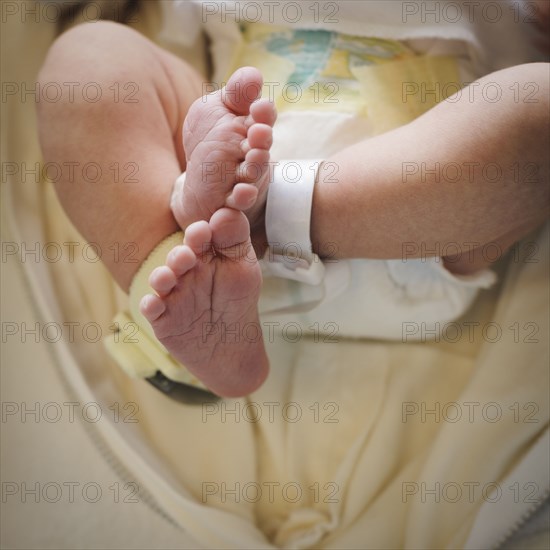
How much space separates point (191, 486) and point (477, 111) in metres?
0.54

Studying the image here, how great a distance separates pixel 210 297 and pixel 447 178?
26 centimetres

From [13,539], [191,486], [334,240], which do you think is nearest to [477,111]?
[334,240]

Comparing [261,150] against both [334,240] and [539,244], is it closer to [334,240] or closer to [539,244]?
[334,240]

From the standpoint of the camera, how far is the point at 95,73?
691mm

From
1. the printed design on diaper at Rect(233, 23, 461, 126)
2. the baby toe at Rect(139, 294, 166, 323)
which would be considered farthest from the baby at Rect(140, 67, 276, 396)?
the printed design on diaper at Rect(233, 23, 461, 126)

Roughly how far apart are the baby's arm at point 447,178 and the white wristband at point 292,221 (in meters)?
0.01

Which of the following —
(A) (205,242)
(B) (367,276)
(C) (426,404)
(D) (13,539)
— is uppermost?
(A) (205,242)

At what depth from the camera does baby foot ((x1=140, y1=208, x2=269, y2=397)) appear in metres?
0.52

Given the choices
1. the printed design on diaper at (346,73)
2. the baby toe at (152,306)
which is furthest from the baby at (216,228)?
the printed design on diaper at (346,73)

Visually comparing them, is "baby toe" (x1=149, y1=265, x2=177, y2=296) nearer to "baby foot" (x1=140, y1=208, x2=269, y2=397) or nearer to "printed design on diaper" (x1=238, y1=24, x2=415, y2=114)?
"baby foot" (x1=140, y1=208, x2=269, y2=397)

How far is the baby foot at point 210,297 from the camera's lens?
52 centimetres

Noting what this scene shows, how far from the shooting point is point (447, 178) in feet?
1.96

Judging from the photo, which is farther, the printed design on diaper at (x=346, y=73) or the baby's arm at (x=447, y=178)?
the printed design on diaper at (x=346, y=73)

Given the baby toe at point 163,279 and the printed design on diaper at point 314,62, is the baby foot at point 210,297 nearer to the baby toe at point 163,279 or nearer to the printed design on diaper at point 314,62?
the baby toe at point 163,279
